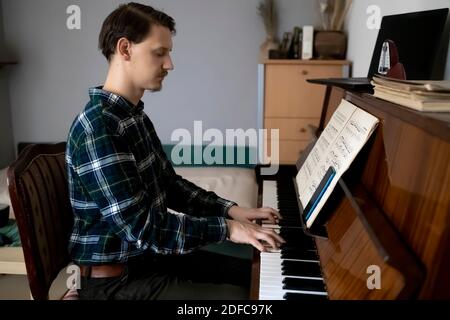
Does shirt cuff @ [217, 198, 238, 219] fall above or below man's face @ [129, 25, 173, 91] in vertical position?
below

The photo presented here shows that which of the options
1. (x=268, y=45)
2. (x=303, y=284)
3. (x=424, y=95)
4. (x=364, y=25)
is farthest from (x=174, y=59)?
(x=424, y=95)

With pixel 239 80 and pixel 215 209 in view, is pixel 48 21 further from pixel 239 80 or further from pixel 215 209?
pixel 215 209

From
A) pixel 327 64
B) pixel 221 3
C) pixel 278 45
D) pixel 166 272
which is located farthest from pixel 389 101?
pixel 221 3

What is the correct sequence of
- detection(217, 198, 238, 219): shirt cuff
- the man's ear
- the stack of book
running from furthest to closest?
detection(217, 198, 238, 219): shirt cuff, the man's ear, the stack of book

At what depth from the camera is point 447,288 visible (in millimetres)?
607

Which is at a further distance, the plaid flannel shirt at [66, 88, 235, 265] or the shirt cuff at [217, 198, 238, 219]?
the shirt cuff at [217, 198, 238, 219]

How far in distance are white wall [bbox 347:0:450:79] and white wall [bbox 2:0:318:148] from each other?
0.63 m

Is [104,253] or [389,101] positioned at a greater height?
[389,101]

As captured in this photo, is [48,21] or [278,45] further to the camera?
[48,21]

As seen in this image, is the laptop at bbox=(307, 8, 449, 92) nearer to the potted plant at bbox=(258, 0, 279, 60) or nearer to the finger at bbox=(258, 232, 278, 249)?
the finger at bbox=(258, 232, 278, 249)

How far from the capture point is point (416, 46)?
125cm

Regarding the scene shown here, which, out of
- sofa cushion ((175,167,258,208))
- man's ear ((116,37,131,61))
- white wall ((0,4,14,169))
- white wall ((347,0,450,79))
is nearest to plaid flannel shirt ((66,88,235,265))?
man's ear ((116,37,131,61))

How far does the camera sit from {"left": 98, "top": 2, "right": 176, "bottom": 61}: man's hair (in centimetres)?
120

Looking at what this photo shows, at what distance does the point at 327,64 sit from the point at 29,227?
2096 mm
